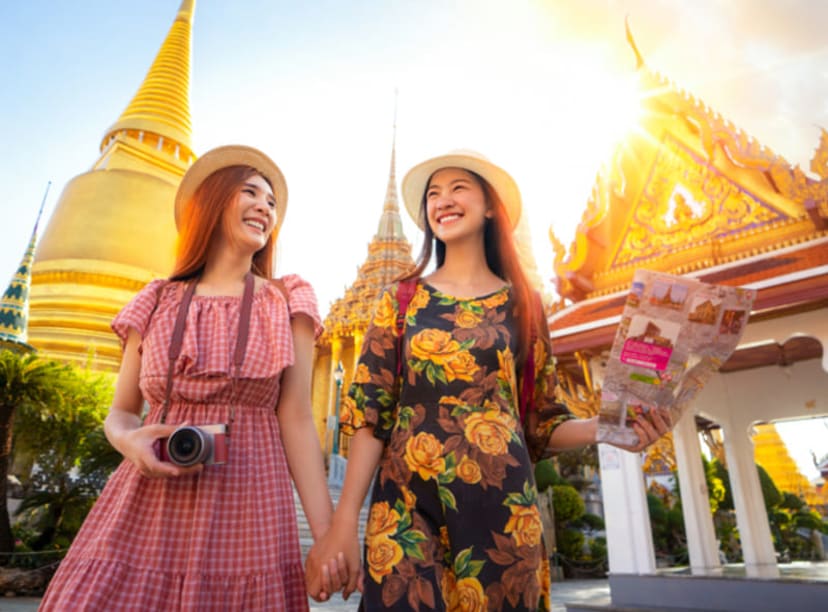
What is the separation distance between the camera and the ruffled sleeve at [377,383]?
1.71 meters

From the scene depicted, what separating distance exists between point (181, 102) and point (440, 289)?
2655 centimetres

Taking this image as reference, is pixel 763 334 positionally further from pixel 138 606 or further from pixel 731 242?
pixel 138 606

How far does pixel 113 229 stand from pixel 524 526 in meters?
21.6

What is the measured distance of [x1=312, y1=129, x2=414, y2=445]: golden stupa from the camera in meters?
22.4

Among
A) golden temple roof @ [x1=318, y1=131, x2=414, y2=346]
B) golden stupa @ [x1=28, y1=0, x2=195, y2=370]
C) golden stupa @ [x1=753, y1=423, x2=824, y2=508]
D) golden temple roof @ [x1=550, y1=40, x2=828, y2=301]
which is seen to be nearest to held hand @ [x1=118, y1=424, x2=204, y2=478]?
golden temple roof @ [x1=550, y1=40, x2=828, y2=301]

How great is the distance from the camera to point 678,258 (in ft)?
20.4

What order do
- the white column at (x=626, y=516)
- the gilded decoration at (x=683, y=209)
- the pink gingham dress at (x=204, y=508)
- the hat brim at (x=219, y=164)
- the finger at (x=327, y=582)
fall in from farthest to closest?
the gilded decoration at (x=683, y=209)
the white column at (x=626, y=516)
the hat brim at (x=219, y=164)
the finger at (x=327, y=582)
the pink gingham dress at (x=204, y=508)

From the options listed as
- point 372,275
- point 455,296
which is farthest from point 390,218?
point 455,296

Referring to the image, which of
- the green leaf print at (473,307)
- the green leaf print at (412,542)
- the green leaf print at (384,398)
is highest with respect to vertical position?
the green leaf print at (473,307)

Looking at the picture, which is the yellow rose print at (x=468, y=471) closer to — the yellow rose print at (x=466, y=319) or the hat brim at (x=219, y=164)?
the yellow rose print at (x=466, y=319)

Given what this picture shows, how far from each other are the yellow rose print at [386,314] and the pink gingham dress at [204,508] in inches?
11.7

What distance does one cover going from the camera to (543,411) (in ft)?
6.47

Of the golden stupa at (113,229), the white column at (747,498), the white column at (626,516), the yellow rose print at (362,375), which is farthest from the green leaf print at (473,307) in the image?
the golden stupa at (113,229)

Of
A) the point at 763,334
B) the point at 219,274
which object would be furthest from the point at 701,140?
the point at 219,274
